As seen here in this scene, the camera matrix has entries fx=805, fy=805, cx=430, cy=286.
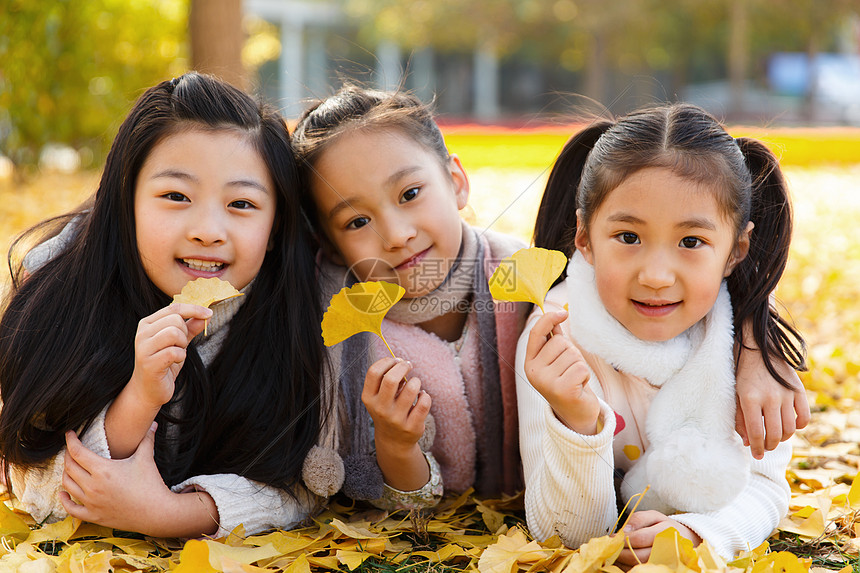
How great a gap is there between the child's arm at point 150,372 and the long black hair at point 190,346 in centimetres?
8

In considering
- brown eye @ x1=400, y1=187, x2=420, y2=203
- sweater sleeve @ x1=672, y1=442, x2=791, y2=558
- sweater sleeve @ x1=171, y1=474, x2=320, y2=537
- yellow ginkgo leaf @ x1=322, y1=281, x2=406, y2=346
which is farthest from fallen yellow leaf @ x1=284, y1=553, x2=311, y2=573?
brown eye @ x1=400, y1=187, x2=420, y2=203

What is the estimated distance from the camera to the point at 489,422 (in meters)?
2.10

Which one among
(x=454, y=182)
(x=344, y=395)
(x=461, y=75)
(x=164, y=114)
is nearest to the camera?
(x=164, y=114)

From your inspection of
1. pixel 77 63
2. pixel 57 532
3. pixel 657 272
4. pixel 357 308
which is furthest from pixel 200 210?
pixel 77 63

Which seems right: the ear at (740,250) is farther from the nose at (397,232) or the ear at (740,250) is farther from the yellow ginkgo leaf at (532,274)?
the nose at (397,232)

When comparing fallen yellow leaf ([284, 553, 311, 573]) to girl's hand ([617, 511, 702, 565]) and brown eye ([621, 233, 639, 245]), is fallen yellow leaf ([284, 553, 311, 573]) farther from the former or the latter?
brown eye ([621, 233, 639, 245])

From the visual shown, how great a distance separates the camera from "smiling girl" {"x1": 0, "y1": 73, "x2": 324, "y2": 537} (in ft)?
5.73

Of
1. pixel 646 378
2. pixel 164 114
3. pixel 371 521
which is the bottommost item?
pixel 371 521

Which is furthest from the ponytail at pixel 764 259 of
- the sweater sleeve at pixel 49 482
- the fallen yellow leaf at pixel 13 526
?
the fallen yellow leaf at pixel 13 526

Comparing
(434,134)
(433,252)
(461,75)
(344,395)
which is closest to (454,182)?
(434,134)

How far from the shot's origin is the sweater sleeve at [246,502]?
1778 millimetres

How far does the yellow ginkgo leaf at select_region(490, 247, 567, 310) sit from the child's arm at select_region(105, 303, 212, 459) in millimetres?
606

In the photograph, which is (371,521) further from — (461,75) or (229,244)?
(461,75)

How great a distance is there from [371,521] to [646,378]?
73cm
